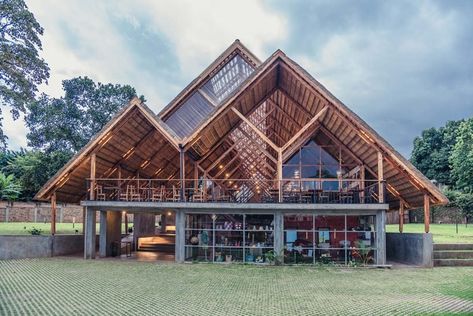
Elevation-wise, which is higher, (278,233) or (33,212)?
(33,212)

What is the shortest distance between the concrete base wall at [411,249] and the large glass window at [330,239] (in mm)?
1869

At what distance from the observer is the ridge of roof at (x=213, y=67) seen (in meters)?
22.3

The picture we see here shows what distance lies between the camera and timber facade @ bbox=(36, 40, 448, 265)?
1738cm

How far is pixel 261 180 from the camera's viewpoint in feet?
61.0

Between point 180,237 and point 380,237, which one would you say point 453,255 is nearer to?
point 380,237

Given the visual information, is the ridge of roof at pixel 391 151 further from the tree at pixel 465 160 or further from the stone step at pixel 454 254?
the tree at pixel 465 160

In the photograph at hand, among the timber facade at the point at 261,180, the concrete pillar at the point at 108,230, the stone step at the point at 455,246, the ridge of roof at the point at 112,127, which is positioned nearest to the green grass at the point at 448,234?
the stone step at the point at 455,246

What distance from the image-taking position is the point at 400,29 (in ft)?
96.8

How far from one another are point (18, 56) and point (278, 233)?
14975mm

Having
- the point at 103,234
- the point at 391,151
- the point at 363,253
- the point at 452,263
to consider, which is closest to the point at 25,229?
the point at 103,234

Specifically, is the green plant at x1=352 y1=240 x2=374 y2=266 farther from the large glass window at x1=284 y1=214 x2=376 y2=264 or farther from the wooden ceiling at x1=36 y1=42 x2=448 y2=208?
the wooden ceiling at x1=36 y1=42 x2=448 y2=208

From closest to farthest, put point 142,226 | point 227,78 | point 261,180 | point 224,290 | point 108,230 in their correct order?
point 224,290 → point 261,180 → point 108,230 → point 227,78 → point 142,226

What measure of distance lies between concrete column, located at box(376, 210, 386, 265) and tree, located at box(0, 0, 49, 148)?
17.2m

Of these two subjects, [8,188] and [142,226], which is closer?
[142,226]
